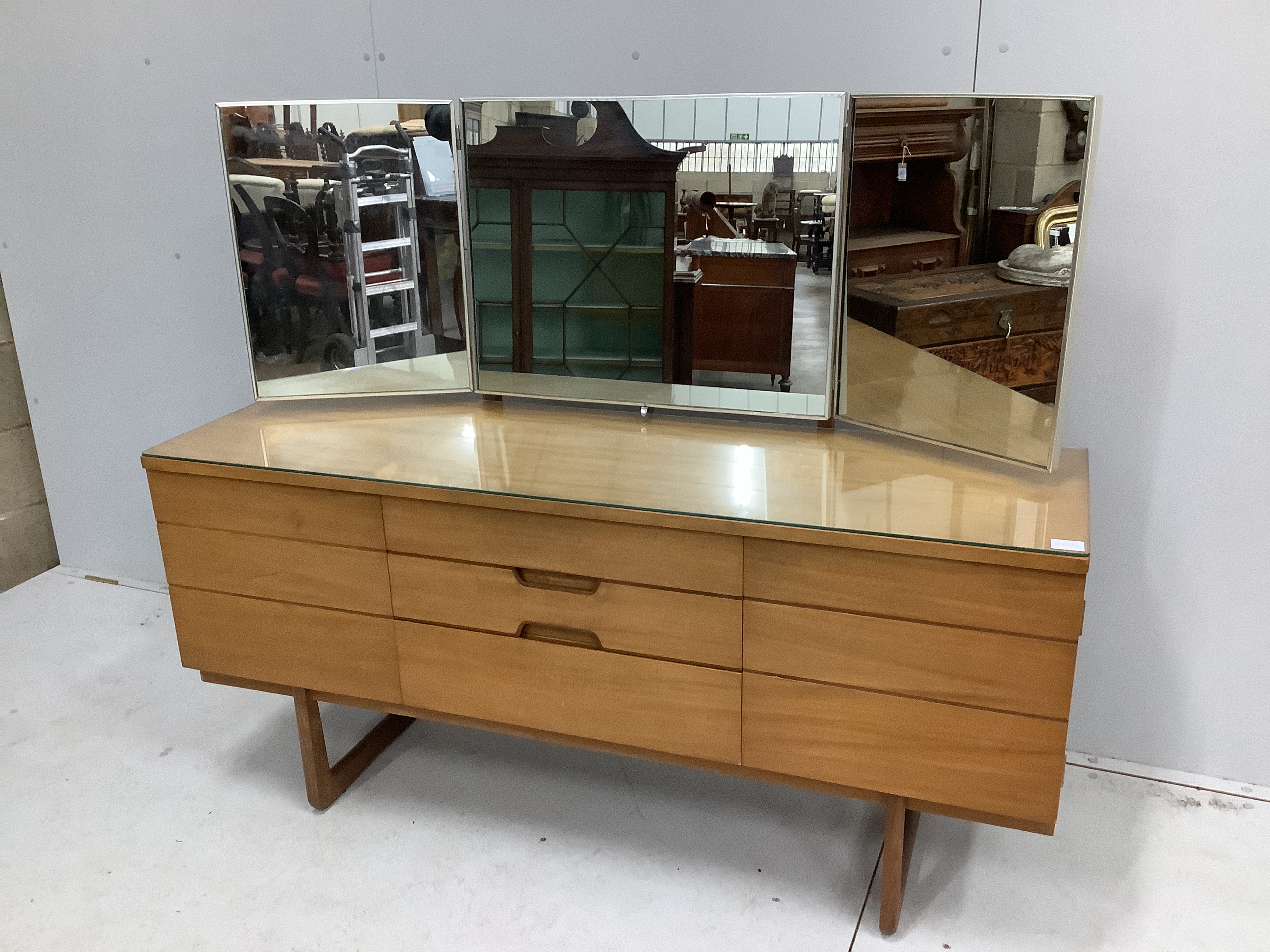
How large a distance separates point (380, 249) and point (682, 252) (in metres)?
0.60

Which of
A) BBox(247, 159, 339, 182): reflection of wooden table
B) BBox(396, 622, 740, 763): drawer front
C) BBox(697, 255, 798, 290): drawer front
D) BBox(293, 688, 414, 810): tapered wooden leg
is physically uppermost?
BBox(247, 159, 339, 182): reflection of wooden table

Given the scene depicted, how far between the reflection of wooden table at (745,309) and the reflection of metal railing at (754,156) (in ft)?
0.40

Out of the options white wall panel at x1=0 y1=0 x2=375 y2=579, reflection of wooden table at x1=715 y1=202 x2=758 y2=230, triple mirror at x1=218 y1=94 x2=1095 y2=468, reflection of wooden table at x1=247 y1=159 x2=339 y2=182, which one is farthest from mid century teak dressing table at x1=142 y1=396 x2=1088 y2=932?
white wall panel at x1=0 y1=0 x2=375 y2=579

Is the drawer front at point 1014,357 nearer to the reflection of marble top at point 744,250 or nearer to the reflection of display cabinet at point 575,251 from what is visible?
the reflection of marble top at point 744,250

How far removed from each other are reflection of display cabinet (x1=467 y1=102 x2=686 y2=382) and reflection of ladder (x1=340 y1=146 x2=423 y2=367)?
0.41 ft

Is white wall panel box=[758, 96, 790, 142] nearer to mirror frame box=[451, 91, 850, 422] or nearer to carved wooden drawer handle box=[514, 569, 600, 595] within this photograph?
mirror frame box=[451, 91, 850, 422]

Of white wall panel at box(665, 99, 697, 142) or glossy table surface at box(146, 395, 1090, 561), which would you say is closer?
glossy table surface at box(146, 395, 1090, 561)

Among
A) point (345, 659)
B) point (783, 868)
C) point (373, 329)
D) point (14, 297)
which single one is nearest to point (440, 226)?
point (373, 329)

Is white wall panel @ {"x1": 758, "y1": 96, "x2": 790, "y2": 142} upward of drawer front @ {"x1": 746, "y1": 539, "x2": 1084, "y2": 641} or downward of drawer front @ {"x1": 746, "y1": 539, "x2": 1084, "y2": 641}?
upward

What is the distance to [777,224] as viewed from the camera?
5.46 ft

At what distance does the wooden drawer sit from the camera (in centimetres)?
146

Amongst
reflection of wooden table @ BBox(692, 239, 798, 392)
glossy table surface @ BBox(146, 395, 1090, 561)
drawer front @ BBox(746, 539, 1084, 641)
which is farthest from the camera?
reflection of wooden table @ BBox(692, 239, 798, 392)

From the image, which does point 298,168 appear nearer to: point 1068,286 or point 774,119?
point 774,119

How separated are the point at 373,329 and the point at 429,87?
52 centimetres
